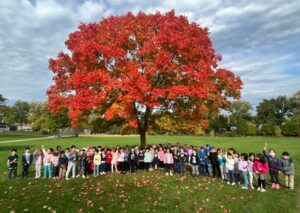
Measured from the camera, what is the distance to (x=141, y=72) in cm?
2003

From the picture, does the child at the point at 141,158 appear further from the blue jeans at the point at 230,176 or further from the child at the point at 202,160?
the blue jeans at the point at 230,176

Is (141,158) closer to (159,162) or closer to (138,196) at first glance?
(159,162)

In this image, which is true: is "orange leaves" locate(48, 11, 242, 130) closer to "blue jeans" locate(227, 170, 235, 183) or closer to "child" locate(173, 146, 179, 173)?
"child" locate(173, 146, 179, 173)

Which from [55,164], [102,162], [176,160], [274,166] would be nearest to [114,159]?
[102,162]

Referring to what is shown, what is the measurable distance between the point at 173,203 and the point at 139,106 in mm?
10002

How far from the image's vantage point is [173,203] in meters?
12.6

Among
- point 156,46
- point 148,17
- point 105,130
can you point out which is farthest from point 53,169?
point 148,17

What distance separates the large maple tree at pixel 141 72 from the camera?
18906mm

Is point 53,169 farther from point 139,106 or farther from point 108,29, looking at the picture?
point 108,29

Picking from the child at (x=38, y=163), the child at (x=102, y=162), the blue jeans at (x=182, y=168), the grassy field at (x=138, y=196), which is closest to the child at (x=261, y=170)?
the grassy field at (x=138, y=196)

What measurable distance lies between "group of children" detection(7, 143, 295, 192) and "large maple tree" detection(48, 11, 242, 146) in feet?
7.45

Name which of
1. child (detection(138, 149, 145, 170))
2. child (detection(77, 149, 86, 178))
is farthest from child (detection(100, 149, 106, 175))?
child (detection(138, 149, 145, 170))

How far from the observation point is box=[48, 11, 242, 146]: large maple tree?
18906mm

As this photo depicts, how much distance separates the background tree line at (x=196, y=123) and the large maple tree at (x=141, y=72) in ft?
2.65
